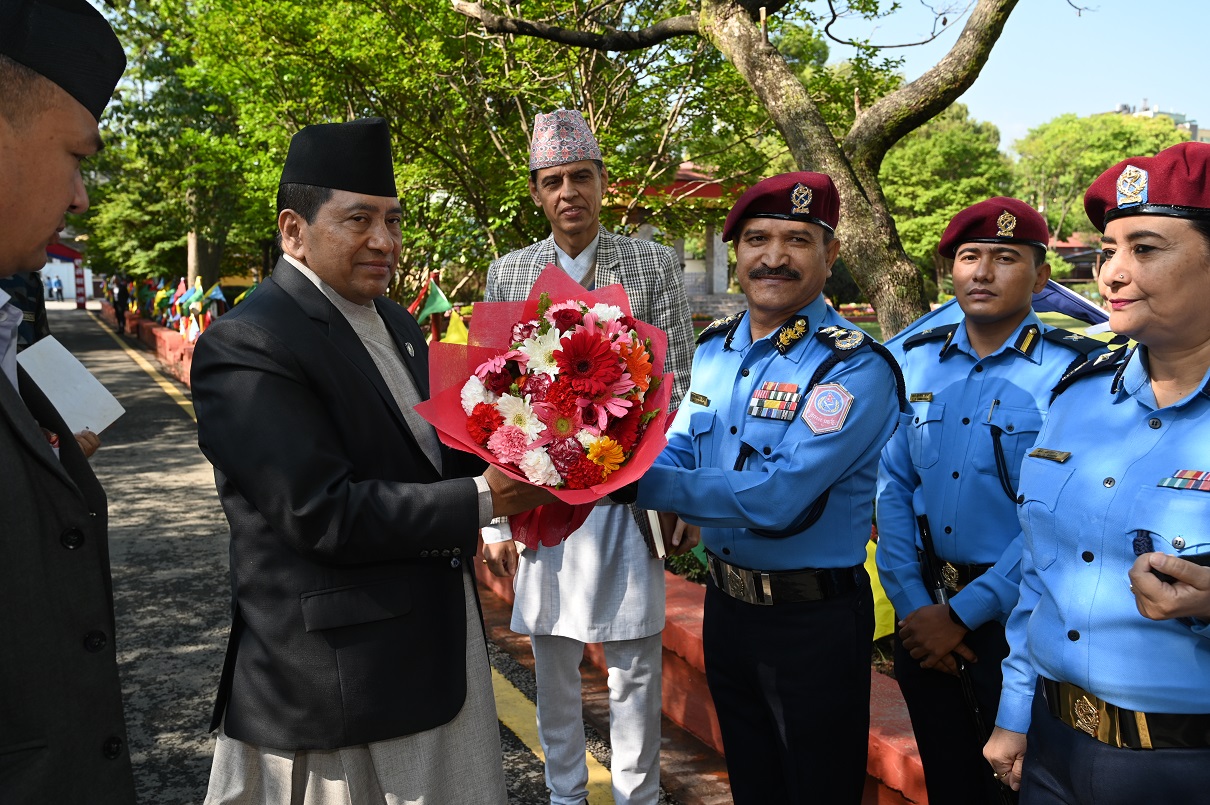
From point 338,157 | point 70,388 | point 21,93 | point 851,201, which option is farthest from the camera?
point 851,201

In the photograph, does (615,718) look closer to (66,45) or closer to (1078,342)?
(1078,342)

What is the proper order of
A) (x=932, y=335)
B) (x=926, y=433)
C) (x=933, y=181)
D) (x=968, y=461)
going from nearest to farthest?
(x=968, y=461)
(x=926, y=433)
(x=932, y=335)
(x=933, y=181)

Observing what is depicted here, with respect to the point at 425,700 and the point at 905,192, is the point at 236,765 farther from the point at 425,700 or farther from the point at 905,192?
the point at 905,192

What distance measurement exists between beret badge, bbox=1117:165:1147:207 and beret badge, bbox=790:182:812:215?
2.91 feet

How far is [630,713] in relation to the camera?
3.33 metres

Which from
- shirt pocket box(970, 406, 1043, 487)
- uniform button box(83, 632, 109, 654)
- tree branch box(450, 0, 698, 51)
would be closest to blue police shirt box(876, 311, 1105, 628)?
shirt pocket box(970, 406, 1043, 487)

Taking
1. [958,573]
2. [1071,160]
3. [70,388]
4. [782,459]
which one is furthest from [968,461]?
[1071,160]

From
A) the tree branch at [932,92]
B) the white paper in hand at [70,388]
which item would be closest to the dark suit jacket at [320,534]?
the white paper in hand at [70,388]

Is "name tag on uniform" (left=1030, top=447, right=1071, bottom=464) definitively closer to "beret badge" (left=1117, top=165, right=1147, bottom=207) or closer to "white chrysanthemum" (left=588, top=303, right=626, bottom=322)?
"beret badge" (left=1117, top=165, right=1147, bottom=207)

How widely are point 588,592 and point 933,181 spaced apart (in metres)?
A: 40.8

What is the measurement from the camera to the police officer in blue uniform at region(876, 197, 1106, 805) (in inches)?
111

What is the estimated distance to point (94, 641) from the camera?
1613 millimetres

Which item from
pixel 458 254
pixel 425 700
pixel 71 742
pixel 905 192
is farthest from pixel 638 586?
pixel 905 192

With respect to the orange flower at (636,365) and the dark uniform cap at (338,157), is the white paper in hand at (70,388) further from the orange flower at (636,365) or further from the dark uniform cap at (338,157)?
the orange flower at (636,365)
